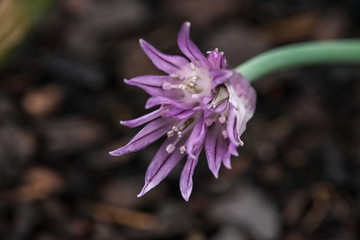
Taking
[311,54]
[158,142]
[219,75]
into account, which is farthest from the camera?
[158,142]

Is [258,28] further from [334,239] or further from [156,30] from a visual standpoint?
[334,239]

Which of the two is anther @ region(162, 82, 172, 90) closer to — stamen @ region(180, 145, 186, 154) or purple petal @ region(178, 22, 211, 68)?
purple petal @ region(178, 22, 211, 68)

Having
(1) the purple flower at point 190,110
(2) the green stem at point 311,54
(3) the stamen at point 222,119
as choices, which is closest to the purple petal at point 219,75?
(1) the purple flower at point 190,110

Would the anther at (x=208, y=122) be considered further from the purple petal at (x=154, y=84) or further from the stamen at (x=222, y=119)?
the purple petal at (x=154, y=84)

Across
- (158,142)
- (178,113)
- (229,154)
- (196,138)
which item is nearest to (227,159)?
(229,154)

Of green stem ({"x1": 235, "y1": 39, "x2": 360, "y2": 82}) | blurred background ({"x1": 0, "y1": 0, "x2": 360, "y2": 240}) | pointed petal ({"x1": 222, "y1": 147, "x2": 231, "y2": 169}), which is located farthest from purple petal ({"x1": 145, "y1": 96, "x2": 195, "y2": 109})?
blurred background ({"x1": 0, "y1": 0, "x2": 360, "y2": 240})

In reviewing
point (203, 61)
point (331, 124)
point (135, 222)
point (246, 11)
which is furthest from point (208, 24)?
point (203, 61)

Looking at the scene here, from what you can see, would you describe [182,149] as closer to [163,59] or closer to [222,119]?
[222,119]
